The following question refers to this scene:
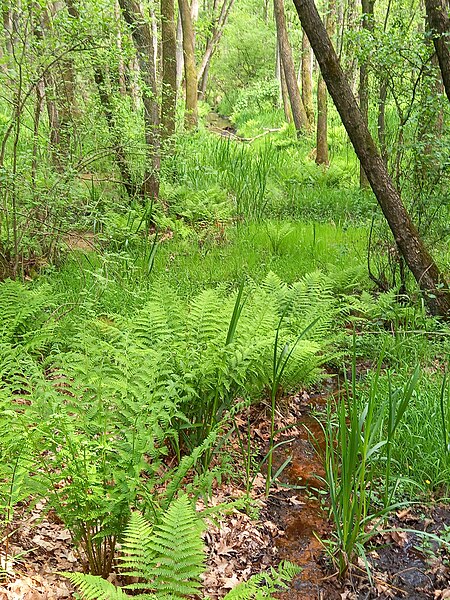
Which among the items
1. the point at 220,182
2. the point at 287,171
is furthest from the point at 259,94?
the point at 220,182

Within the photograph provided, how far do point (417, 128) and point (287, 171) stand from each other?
5.68 m

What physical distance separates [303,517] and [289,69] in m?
12.8

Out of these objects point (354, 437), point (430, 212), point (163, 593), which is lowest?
point (163, 593)

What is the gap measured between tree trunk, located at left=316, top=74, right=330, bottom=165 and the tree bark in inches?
246

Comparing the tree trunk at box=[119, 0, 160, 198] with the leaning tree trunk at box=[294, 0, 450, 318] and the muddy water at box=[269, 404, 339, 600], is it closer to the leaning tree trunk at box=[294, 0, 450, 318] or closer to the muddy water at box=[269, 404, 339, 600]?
the leaning tree trunk at box=[294, 0, 450, 318]

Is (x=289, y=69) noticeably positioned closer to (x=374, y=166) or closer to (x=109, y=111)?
(x=109, y=111)

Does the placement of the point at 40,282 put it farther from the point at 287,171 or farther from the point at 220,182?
the point at 287,171

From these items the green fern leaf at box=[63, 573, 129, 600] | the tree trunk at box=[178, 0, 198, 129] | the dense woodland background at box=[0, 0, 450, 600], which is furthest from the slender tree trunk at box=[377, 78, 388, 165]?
the tree trunk at box=[178, 0, 198, 129]

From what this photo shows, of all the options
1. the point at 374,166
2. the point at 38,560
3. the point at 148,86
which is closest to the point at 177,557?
the point at 38,560

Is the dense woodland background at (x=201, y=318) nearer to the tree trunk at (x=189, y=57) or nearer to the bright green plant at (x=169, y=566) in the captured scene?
the bright green plant at (x=169, y=566)

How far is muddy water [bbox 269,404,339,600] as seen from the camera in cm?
246

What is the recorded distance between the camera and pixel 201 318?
11.6 feet

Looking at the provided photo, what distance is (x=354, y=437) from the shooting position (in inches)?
92.2

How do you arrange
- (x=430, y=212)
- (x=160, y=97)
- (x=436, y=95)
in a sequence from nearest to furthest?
(x=436, y=95), (x=430, y=212), (x=160, y=97)
